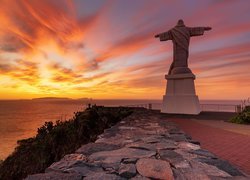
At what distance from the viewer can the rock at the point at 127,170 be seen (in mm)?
2748

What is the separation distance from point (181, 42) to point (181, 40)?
0.59 feet

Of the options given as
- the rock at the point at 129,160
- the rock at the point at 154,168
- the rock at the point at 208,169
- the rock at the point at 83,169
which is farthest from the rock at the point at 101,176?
the rock at the point at 208,169

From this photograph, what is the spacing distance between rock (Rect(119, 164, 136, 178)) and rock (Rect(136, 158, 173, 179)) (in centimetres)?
9

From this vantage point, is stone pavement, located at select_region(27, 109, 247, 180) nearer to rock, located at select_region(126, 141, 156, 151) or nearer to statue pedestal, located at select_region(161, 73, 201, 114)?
rock, located at select_region(126, 141, 156, 151)

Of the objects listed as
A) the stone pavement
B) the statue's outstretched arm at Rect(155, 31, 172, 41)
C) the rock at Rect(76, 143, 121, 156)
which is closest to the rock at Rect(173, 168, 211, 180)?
the stone pavement

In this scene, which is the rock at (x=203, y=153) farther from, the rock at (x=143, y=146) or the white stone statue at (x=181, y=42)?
the white stone statue at (x=181, y=42)

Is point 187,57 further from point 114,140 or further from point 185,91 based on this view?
point 114,140

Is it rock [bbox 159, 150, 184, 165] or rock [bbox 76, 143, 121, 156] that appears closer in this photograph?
rock [bbox 159, 150, 184, 165]

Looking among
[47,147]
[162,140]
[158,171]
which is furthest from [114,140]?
[47,147]

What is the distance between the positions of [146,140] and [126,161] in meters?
1.67

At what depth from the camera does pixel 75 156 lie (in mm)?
3459

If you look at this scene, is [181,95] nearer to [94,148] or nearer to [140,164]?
[94,148]

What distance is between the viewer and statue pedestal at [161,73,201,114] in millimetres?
18781

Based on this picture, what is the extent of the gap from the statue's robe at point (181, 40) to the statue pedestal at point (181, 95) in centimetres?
147
